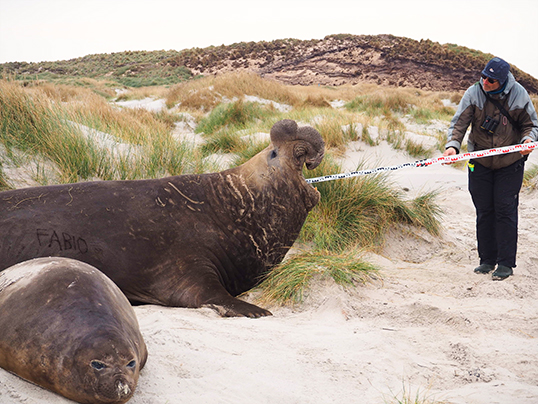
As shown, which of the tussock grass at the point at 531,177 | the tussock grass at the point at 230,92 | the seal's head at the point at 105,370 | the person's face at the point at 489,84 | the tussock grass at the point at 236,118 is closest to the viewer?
the seal's head at the point at 105,370

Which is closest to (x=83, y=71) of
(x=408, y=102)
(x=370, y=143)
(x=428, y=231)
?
(x=408, y=102)

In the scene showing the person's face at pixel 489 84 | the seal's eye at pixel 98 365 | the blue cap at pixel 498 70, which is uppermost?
the blue cap at pixel 498 70

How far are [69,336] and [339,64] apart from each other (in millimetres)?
39123

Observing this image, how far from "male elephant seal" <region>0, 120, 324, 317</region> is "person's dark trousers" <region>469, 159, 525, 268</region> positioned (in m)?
1.83

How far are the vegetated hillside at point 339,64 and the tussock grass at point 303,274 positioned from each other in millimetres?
29169

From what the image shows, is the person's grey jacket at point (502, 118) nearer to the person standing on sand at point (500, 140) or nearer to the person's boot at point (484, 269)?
the person standing on sand at point (500, 140)

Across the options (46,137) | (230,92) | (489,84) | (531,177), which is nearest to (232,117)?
(230,92)

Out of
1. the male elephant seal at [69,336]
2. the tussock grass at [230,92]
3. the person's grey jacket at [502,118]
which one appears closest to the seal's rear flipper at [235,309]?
the male elephant seal at [69,336]

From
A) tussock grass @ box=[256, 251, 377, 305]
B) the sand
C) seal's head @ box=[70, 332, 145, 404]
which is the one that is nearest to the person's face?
the sand

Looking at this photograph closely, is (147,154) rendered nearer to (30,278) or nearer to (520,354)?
(30,278)

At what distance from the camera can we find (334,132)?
9578mm

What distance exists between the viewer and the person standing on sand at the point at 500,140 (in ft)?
14.7

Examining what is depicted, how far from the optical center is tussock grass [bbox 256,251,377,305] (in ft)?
12.2

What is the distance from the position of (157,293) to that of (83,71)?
56155mm
